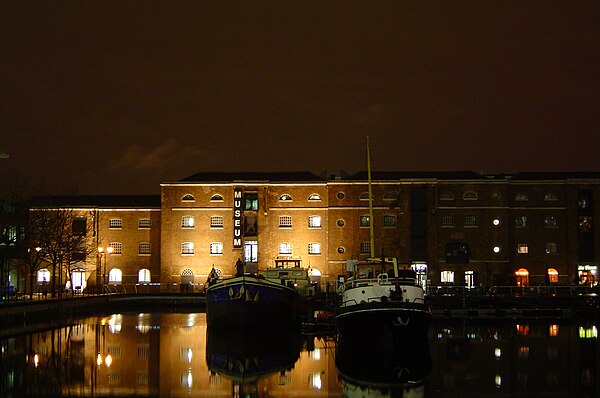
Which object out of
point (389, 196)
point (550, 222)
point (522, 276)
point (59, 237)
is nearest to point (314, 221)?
point (389, 196)

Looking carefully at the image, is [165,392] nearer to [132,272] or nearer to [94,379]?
[94,379]

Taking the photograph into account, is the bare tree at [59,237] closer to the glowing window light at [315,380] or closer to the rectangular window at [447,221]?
the rectangular window at [447,221]

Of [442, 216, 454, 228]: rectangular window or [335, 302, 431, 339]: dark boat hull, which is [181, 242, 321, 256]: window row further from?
[335, 302, 431, 339]: dark boat hull

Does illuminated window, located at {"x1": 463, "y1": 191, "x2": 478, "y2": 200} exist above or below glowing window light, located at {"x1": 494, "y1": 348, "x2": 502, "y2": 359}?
above

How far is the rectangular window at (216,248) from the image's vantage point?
76.9m

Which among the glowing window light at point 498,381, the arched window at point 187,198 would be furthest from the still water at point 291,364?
the arched window at point 187,198

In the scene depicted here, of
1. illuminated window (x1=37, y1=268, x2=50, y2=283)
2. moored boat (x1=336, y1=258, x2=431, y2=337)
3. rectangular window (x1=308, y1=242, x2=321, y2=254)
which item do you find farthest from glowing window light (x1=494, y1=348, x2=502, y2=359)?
illuminated window (x1=37, y1=268, x2=50, y2=283)

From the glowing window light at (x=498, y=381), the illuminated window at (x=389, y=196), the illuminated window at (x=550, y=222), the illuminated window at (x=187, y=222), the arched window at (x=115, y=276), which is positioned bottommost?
the glowing window light at (x=498, y=381)

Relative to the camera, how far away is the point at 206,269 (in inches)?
3009

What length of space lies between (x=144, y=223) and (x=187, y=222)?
16.2 ft

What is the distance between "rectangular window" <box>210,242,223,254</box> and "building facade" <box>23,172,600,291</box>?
0.09 meters

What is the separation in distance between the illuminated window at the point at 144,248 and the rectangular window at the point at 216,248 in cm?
646

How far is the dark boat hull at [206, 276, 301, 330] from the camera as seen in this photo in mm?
39438

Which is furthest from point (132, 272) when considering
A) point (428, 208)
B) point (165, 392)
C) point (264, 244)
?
point (165, 392)
